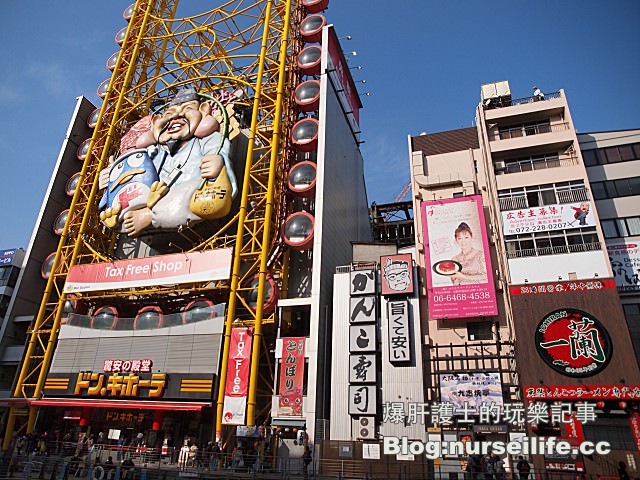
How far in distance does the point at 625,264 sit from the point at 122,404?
3769cm

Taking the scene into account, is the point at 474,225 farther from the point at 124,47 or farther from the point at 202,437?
the point at 124,47

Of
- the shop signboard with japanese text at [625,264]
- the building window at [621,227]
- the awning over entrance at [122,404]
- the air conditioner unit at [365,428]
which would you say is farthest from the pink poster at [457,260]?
the awning over entrance at [122,404]

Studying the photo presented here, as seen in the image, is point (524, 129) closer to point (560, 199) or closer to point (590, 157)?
point (590, 157)

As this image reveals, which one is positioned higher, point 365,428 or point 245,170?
point 245,170

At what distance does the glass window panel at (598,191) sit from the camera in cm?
3657

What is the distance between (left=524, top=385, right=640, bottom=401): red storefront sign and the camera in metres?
24.9

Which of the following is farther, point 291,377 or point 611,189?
point 611,189

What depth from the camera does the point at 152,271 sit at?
36.2 meters

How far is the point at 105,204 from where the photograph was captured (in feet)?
139

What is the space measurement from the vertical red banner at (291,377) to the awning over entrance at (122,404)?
521 cm

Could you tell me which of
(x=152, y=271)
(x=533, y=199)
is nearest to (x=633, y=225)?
(x=533, y=199)

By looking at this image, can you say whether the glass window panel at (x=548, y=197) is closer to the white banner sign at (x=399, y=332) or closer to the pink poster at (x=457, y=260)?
A: the pink poster at (x=457, y=260)

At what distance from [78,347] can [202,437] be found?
12.2 meters

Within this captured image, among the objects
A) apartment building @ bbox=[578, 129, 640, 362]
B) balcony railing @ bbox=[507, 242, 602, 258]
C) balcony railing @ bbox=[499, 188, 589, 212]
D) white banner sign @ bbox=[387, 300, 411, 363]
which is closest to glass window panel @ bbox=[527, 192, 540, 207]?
balcony railing @ bbox=[499, 188, 589, 212]
